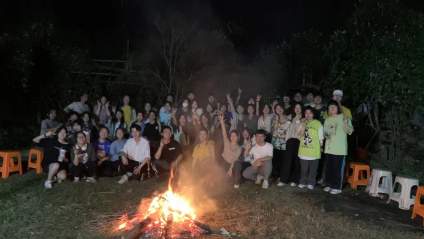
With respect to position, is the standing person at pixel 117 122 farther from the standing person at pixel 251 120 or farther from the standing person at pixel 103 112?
the standing person at pixel 251 120

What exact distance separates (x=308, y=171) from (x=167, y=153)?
2.98 m

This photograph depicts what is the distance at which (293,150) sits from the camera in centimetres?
885

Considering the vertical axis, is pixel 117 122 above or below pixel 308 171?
above

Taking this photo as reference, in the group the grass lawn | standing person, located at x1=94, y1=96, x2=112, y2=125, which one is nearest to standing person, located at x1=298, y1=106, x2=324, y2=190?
the grass lawn

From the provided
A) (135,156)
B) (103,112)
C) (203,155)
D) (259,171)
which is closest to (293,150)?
(259,171)

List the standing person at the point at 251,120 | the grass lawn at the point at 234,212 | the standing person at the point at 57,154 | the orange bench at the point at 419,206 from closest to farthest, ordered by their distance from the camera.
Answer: the grass lawn at the point at 234,212
the orange bench at the point at 419,206
the standing person at the point at 57,154
the standing person at the point at 251,120

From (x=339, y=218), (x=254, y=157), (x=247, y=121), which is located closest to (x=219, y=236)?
(x=339, y=218)

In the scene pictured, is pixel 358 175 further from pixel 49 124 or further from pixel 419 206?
pixel 49 124

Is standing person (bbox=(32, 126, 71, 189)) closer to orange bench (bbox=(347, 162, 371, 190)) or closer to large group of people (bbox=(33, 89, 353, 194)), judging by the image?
large group of people (bbox=(33, 89, 353, 194))

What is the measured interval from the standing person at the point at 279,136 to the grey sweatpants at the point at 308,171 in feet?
1.63

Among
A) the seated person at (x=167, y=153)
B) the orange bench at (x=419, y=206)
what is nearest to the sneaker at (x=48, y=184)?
the seated person at (x=167, y=153)

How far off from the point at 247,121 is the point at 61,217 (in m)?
5.04

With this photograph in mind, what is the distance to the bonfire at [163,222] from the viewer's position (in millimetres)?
5480

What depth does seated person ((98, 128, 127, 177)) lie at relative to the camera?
9.32 m
